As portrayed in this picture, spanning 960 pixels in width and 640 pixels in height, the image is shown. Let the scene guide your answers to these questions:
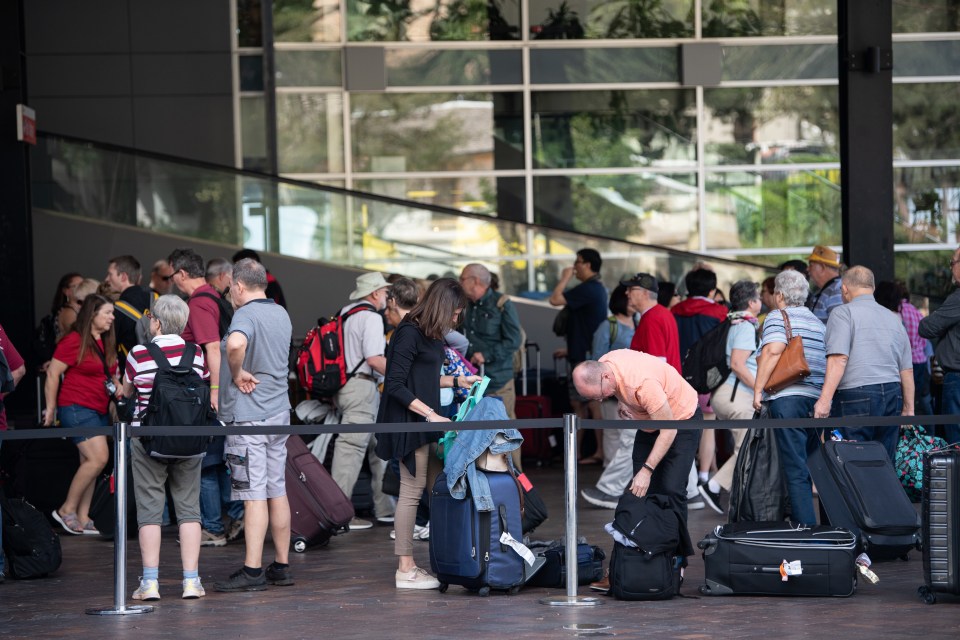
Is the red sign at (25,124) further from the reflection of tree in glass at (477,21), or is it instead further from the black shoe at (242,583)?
the reflection of tree in glass at (477,21)

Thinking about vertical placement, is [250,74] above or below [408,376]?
above

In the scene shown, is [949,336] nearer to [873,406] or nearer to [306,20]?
[873,406]

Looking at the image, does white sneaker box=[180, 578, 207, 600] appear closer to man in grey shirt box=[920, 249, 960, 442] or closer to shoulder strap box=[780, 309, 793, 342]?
shoulder strap box=[780, 309, 793, 342]

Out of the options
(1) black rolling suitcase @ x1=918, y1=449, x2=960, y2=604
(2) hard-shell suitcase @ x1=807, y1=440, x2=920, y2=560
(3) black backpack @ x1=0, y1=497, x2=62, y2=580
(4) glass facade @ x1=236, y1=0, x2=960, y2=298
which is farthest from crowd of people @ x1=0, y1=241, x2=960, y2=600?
(4) glass facade @ x1=236, y1=0, x2=960, y2=298

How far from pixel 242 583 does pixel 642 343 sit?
386 centimetres

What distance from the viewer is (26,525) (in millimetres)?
8477

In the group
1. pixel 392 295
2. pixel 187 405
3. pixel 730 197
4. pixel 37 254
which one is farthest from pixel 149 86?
pixel 187 405

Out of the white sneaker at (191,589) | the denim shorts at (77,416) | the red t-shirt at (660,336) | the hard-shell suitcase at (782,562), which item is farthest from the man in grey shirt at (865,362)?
the denim shorts at (77,416)

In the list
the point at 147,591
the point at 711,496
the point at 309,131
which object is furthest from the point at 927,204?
the point at 147,591

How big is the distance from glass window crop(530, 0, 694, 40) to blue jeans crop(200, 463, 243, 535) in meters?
12.8

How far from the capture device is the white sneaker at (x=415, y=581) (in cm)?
777

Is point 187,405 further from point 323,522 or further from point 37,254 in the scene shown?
point 37,254

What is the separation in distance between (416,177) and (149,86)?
158 inches

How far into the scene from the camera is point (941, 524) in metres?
7.14
